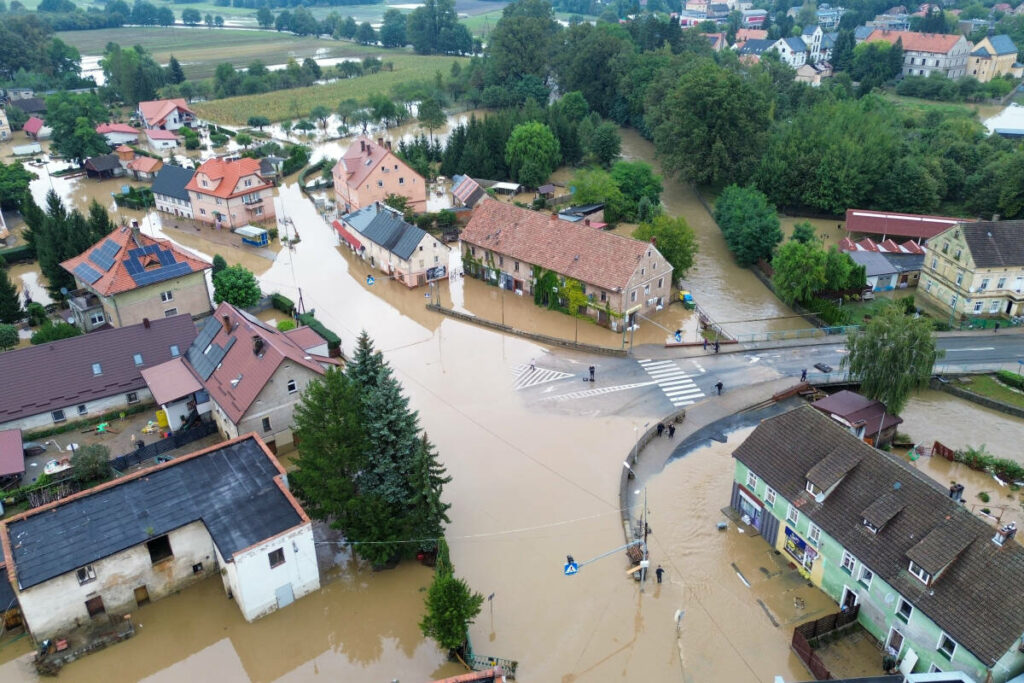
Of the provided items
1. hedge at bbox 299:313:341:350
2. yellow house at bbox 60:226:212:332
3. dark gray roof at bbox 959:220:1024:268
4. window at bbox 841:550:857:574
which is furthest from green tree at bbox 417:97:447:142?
window at bbox 841:550:857:574

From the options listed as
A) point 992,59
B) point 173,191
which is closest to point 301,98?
point 173,191

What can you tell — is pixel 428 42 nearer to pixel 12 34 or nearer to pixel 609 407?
pixel 12 34

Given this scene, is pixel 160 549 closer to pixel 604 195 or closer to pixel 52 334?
pixel 52 334

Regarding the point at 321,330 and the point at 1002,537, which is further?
the point at 321,330

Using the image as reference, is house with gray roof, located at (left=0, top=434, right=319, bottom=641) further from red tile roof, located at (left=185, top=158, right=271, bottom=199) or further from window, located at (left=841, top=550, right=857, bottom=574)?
red tile roof, located at (left=185, top=158, right=271, bottom=199)

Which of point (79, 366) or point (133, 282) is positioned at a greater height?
point (133, 282)

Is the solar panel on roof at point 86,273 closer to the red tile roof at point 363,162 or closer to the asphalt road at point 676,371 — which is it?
the red tile roof at point 363,162

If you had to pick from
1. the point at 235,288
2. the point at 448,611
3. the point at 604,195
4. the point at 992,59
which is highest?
the point at 992,59

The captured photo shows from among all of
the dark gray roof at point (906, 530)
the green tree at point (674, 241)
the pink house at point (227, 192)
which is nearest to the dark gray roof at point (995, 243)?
the green tree at point (674, 241)
